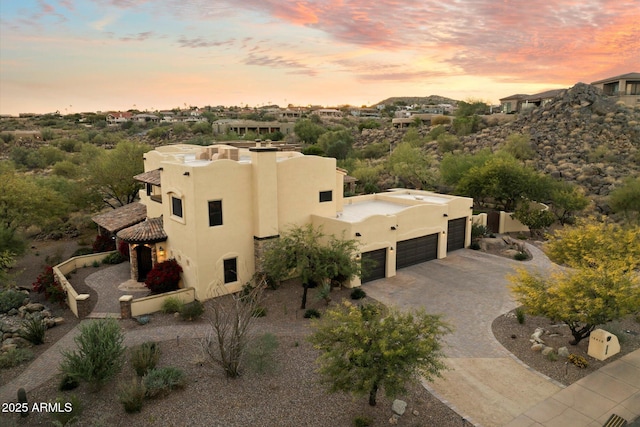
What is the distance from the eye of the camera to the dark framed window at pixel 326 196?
25.1m

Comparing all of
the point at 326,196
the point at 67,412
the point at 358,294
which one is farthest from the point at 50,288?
the point at 358,294

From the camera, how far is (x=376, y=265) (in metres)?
22.8

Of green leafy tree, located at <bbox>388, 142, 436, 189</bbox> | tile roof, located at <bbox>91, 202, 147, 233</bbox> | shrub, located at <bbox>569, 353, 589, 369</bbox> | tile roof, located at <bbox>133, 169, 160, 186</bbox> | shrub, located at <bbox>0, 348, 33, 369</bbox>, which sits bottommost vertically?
shrub, located at <bbox>0, 348, 33, 369</bbox>

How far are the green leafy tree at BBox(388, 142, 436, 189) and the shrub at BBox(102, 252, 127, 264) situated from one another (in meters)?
30.9

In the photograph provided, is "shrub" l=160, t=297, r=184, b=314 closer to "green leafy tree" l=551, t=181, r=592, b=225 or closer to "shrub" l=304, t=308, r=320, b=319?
"shrub" l=304, t=308, r=320, b=319

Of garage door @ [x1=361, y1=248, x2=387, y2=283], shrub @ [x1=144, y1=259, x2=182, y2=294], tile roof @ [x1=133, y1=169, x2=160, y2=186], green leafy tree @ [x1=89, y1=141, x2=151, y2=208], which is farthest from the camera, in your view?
green leafy tree @ [x1=89, y1=141, x2=151, y2=208]

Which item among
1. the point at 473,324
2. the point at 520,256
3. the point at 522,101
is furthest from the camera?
the point at 522,101

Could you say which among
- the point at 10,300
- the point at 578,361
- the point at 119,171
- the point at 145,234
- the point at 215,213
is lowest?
the point at 10,300

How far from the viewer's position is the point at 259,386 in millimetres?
13594

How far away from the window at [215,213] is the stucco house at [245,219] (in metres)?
0.05

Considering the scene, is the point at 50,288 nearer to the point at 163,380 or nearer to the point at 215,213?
the point at 215,213

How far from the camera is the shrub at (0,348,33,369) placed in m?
15.3

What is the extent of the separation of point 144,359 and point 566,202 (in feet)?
107

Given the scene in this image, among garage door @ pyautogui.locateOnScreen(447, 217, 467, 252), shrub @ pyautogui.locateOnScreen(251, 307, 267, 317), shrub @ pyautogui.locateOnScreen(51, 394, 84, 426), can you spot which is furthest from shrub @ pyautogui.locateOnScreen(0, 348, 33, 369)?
garage door @ pyautogui.locateOnScreen(447, 217, 467, 252)
